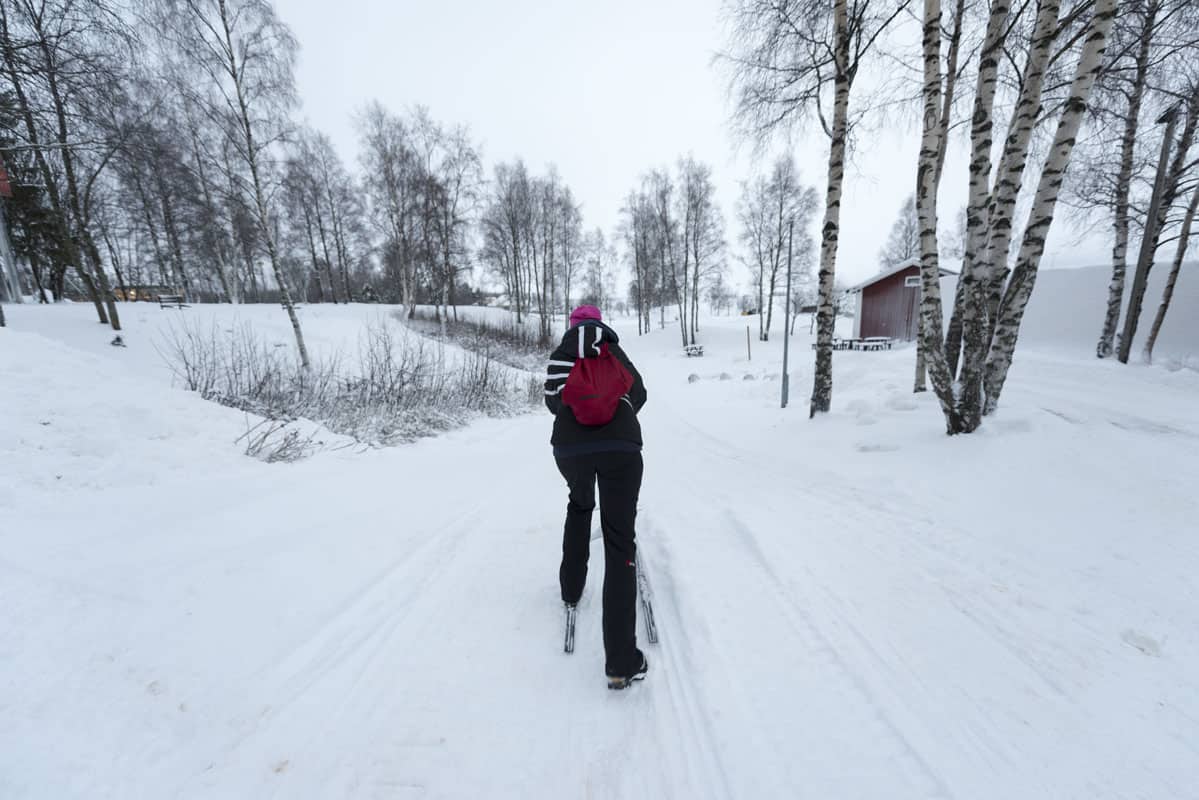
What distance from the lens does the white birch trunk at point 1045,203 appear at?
367 centimetres

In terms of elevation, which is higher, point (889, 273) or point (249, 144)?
point (249, 144)

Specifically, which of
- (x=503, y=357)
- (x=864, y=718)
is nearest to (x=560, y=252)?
(x=503, y=357)

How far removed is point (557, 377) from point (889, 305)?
996 inches

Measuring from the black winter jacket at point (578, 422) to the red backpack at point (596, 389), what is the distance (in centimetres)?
5

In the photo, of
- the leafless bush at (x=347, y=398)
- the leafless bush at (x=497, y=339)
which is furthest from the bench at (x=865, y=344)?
the leafless bush at (x=347, y=398)

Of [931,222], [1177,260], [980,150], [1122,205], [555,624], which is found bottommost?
[555,624]

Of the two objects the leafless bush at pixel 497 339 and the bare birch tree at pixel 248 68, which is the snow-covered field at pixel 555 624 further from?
the leafless bush at pixel 497 339

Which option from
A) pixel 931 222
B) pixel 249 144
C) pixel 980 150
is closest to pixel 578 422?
pixel 980 150

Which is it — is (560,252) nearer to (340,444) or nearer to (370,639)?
(340,444)

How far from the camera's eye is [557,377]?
89.7 inches

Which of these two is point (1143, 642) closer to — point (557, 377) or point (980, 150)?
point (557, 377)

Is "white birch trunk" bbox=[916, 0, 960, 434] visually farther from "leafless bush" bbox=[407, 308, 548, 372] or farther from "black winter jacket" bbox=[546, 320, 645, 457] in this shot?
"leafless bush" bbox=[407, 308, 548, 372]

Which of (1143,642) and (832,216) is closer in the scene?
(1143,642)

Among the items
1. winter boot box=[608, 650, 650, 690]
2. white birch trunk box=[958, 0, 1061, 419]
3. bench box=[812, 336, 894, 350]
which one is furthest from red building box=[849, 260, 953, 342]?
winter boot box=[608, 650, 650, 690]
